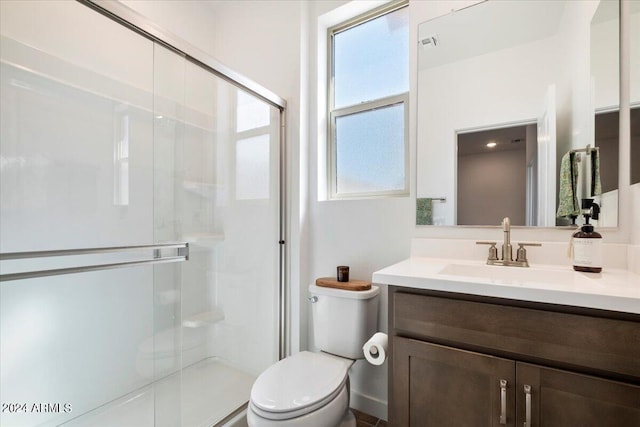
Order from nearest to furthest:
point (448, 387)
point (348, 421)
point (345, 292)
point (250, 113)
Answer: point (448, 387) → point (348, 421) → point (345, 292) → point (250, 113)

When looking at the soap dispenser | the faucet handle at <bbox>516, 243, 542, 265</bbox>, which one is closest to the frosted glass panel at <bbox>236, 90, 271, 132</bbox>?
the faucet handle at <bbox>516, 243, 542, 265</bbox>

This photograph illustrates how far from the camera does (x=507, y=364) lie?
2.63 feet

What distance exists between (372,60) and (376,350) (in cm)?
165

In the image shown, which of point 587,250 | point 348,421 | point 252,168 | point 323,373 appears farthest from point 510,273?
point 252,168

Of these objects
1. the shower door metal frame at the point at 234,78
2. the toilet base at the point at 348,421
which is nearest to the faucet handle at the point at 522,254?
the toilet base at the point at 348,421

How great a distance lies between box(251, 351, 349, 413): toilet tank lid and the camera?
104 centimetres

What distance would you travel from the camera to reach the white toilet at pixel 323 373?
102cm

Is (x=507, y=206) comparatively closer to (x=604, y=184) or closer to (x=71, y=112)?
(x=604, y=184)

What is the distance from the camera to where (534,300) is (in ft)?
2.46

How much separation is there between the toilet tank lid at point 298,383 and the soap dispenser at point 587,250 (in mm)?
995

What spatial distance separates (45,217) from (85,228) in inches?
6.1

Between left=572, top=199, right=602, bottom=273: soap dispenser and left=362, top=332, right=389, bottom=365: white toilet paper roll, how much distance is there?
2.52 feet

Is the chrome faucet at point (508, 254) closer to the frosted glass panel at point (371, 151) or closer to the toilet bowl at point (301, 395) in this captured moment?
the frosted glass panel at point (371, 151)

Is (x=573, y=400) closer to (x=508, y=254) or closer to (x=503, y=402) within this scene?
(x=503, y=402)
